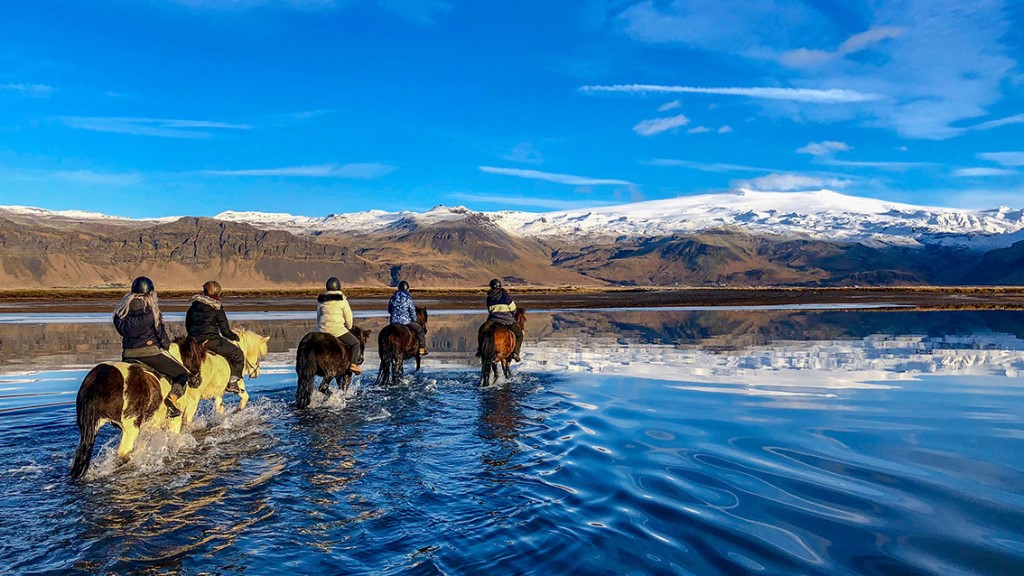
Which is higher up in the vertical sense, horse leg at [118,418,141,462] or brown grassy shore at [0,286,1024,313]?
brown grassy shore at [0,286,1024,313]

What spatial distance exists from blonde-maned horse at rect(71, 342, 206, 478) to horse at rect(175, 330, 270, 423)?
51.8 inches

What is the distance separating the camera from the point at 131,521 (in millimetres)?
7457

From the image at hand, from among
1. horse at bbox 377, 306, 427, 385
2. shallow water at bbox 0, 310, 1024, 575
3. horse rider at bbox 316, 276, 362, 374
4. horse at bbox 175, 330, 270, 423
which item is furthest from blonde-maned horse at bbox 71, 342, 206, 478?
horse at bbox 377, 306, 427, 385

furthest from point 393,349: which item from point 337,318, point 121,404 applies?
point 121,404

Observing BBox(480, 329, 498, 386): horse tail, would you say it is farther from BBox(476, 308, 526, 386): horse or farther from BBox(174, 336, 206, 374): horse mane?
BBox(174, 336, 206, 374): horse mane

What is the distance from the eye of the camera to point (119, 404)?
973 centimetres

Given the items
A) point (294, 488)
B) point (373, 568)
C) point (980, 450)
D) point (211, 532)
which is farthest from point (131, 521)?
point (980, 450)

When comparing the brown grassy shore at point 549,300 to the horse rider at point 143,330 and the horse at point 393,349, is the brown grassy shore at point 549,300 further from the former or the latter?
the horse rider at point 143,330

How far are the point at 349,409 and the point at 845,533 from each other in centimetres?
986

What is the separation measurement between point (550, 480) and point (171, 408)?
19.5ft

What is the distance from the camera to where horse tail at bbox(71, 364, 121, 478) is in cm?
936

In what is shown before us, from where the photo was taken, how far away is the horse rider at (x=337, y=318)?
616 inches

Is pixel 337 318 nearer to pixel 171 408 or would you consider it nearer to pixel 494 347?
pixel 494 347

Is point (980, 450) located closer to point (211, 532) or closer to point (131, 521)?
point (211, 532)
